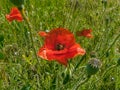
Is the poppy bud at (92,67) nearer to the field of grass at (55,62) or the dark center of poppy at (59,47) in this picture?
the field of grass at (55,62)

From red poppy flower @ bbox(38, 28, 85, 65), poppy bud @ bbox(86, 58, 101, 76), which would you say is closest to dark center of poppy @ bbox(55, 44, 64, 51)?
red poppy flower @ bbox(38, 28, 85, 65)

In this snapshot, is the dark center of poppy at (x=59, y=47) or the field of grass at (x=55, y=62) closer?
the dark center of poppy at (x=59, y=47)

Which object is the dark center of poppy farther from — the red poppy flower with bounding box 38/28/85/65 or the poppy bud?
the poppy bud

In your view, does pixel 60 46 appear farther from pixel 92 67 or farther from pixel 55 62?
pixel 55 62

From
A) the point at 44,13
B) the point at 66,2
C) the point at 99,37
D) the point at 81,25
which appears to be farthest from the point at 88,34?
the point at 66,2

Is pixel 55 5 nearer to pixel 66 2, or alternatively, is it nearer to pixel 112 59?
pixel 66 2

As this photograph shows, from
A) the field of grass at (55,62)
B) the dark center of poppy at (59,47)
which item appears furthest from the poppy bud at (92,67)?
the dark center of poppy at (59,47)

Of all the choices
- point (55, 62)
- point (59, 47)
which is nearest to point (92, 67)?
point (59, 47)
